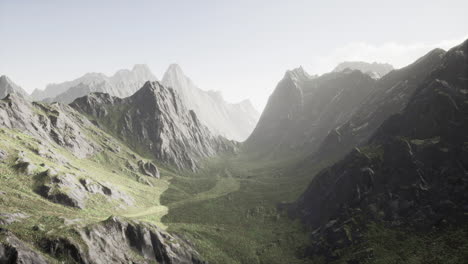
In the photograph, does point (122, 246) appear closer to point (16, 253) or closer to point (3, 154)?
point (16, 253)

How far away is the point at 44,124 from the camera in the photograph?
133m

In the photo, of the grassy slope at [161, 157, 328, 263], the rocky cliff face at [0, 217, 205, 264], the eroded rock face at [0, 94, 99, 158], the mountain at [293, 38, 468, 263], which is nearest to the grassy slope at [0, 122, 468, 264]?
the grassy slope at [161, 157, 328, 263]

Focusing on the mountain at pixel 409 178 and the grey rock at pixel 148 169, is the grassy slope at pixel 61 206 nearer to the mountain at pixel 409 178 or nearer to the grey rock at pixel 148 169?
the grey rock at pixel 148 169

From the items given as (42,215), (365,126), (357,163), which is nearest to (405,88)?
(365,126)

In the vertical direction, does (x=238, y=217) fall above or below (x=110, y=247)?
below

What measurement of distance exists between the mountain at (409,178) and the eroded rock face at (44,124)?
11586cm

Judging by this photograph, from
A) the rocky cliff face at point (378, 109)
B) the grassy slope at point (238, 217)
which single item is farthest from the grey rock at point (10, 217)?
the rocky cliff face at point (378, 109)

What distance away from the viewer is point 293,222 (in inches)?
3920

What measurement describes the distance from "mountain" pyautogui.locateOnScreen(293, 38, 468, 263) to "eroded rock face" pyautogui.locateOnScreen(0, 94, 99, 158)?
380 feet

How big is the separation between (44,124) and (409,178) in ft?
499

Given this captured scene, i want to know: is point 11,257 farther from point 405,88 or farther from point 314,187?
point 405,88

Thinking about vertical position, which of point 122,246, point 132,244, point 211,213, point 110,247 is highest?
point 110,247

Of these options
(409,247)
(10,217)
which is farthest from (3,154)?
(409,247)

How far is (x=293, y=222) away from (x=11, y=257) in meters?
81.9
